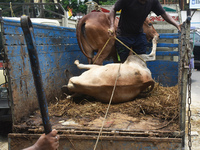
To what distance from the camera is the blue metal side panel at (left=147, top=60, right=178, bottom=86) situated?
4543mm

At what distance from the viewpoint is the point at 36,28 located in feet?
10.9

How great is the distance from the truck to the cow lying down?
0.16 meters

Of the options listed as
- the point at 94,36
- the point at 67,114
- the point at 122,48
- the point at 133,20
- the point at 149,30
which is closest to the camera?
the point at 67,114

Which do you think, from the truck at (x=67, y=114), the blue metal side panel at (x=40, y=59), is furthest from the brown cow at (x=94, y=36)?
the truck at (x=67, y=114)

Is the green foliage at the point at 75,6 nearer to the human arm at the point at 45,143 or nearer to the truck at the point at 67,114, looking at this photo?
the truck at the point at 67,114

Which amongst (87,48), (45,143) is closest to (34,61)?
(45,143)

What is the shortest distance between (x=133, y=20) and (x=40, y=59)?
1.70 metres

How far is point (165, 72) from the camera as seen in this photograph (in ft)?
15.1

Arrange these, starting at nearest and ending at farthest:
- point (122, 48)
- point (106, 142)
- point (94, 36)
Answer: point (106, 142) < point (122, 48) < point (94, 36)

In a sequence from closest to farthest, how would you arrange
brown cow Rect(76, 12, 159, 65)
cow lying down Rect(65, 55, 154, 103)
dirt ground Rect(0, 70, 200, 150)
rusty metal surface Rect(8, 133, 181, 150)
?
rusty metal surface Rect(8, 133, 181, 150), cow lying down Rect(65, 55, 154, 103), dirt ground Rect(0, 70, 200, 150), brown cow Rect(76, 12, 159, 65)

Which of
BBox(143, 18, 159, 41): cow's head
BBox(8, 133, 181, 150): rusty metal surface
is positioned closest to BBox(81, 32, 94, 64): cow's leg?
BBox(143, 18, 159, 41): cow's head

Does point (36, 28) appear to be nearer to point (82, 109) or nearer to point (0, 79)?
point (82, 109)

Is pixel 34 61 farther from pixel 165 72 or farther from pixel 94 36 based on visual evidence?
pixel 165 72

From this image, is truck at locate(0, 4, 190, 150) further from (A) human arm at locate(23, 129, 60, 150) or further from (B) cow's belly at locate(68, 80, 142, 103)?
(A) human arm at locate(23, 129, 60, 150)
